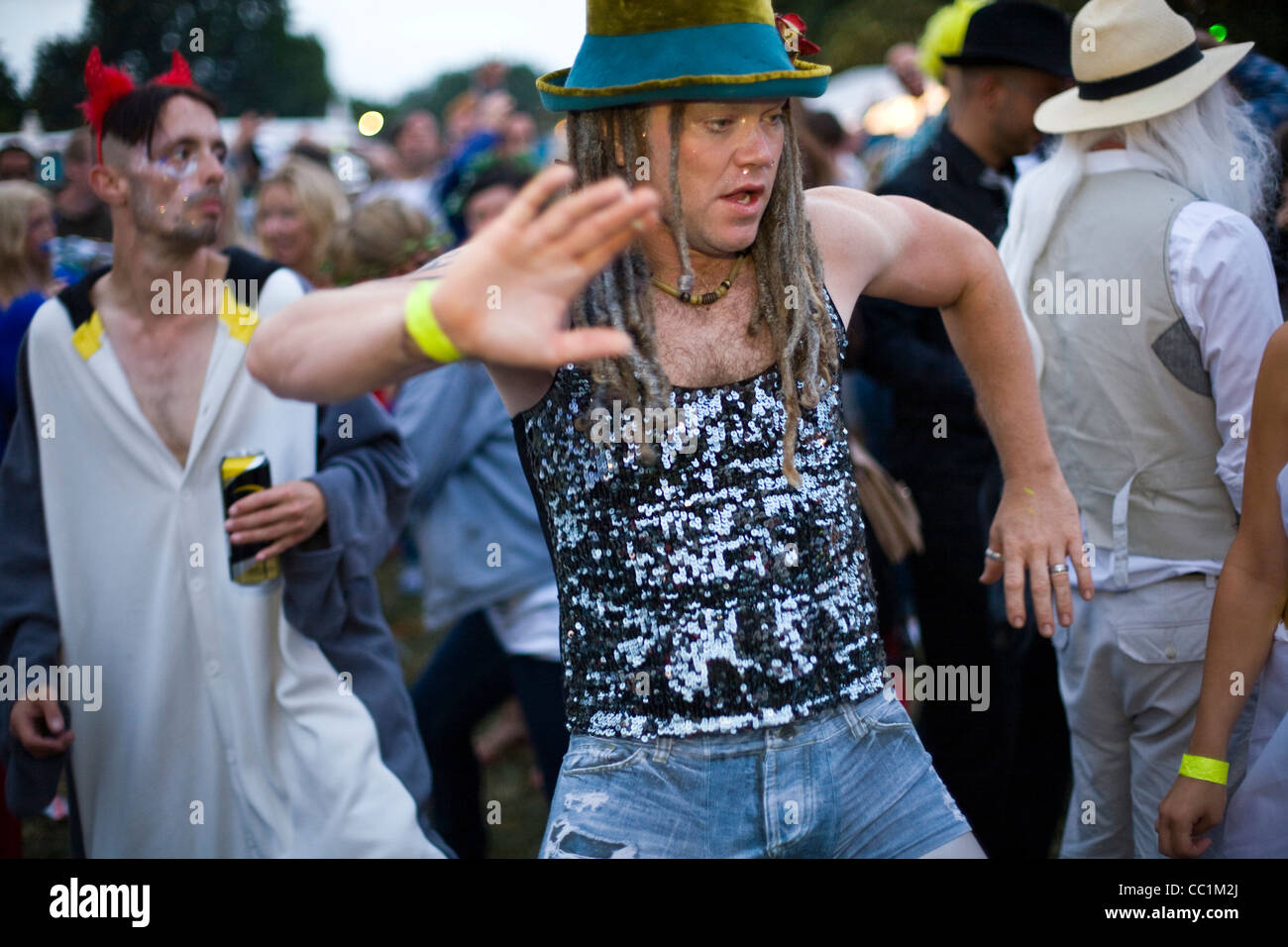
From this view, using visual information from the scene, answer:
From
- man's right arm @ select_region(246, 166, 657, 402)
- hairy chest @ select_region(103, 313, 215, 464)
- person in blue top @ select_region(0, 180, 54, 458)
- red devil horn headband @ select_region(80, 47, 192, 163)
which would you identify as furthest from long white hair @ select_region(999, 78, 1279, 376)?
person in blue top @ select_region(0, 180, 54, 458)

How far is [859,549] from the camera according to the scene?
2006 mm

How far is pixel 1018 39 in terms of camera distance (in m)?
3.58

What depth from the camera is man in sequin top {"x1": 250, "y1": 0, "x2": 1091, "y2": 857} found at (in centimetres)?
182

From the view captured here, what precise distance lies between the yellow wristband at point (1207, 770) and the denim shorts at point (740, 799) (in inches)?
24.5

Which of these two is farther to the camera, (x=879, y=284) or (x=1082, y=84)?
(x=1082, y=84)

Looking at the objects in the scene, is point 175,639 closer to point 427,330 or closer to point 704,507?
point 704,507

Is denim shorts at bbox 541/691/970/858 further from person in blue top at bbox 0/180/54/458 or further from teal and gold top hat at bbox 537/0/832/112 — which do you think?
person in blue top at bbox 0/180/54/458

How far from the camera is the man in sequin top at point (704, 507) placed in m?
1.82

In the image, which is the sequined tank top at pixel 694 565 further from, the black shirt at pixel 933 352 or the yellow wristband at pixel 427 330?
the black shirt at pixel 933 352

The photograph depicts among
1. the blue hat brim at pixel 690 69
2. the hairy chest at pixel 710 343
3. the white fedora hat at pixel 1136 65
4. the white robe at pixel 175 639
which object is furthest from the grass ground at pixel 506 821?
the white fedora hat at pixel 1136 65
